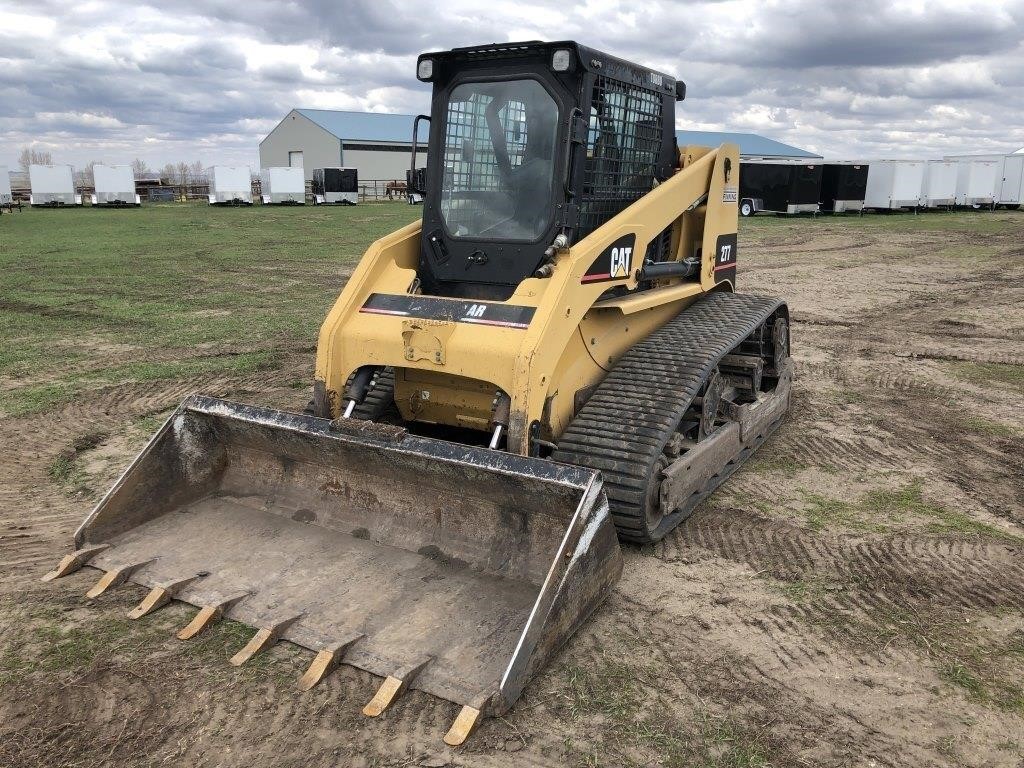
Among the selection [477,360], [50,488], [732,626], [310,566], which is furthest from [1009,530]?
[50,488]

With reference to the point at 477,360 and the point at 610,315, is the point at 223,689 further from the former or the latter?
the point at 610,315

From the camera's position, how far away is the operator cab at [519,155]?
472cm

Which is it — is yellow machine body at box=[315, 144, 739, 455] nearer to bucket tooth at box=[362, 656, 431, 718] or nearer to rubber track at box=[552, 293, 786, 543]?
rubber track at box=[552, 293, 786, 543]

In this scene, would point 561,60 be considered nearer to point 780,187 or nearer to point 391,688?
point 391,688

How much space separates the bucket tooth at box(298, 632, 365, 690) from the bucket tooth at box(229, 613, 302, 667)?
0.75ft

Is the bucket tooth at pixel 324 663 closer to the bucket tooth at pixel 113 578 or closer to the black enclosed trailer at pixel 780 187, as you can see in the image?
the bucket tooth at pixel 113 578

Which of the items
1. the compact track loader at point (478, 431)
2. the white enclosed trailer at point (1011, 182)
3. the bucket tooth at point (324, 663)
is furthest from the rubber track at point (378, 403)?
the white enclosed trailer at point (1011, 182)

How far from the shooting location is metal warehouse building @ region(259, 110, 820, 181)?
52.3 m

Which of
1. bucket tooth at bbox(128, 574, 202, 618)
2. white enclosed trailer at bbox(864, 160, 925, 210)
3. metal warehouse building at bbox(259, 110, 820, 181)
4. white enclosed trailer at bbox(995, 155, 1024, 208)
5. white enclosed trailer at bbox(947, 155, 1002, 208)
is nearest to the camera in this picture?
bucket tooth at bbox(128, 574, 202, 618)

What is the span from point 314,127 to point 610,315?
52455 mm

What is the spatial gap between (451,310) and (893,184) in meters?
31.5

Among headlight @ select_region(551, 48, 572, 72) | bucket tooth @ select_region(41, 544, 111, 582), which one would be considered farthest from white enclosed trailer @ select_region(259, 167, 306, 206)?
bucket tooth @ select_region(41, 544, 111, 582)

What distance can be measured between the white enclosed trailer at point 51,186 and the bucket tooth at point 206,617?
37.5 m

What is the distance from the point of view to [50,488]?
548cm
